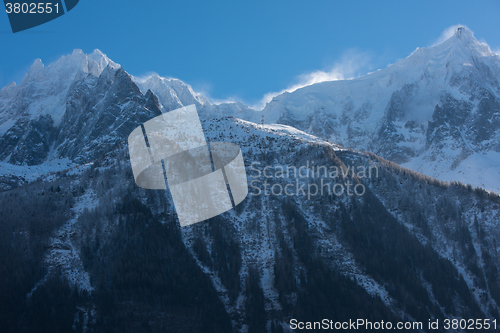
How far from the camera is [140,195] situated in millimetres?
192375

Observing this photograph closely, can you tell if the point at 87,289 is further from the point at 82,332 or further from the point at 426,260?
the point at 426,260

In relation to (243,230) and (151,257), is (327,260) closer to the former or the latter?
(243,230)

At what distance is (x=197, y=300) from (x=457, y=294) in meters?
82.2

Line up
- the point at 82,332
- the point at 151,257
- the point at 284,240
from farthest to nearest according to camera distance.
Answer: the point at 284,240 < the point at 151,257 < the point at 82,332

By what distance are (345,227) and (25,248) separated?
104385mm

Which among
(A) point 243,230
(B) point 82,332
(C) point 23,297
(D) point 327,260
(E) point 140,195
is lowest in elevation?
(B) point 82,332

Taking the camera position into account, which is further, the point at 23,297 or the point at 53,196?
the point at 53,196

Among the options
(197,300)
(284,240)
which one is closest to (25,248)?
(197,300)

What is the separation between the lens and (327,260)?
585 feet

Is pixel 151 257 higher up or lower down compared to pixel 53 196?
lower down

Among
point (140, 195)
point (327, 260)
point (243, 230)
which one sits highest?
point (140, 195)

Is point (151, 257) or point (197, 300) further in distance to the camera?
point (151, 257)

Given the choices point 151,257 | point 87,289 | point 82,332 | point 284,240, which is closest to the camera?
point 82,332

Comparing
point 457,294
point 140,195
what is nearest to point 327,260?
point 457,294
